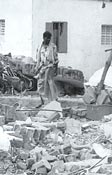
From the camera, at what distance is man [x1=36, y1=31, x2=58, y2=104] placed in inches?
681

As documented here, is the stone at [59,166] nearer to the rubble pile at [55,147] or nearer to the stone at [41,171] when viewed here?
the rubble pile at [55,147]

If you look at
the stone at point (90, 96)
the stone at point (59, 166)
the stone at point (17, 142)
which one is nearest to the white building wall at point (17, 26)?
the stone at point (90, 96)

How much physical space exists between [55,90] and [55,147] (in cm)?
654

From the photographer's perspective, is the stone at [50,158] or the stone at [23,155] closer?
the stone at [50,158]

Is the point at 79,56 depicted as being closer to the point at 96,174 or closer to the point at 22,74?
the point at 22,74

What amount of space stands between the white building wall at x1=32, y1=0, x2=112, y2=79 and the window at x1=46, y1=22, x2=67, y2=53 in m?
0.21

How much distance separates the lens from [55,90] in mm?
18234

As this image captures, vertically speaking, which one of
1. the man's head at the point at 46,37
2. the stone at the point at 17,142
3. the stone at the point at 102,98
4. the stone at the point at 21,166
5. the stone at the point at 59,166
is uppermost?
the man's head at the point at 46,37

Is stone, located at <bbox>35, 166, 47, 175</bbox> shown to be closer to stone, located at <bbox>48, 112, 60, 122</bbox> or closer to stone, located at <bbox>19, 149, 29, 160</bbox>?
stone, located at <bbox>19, 149, 29, 160</bbox>

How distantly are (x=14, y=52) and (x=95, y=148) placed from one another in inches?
672

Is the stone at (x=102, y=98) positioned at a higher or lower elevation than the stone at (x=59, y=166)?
higher

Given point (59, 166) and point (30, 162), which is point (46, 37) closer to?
point (30, 162)

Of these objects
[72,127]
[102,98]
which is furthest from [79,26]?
[72,127]

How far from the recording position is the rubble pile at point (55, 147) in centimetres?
1017
